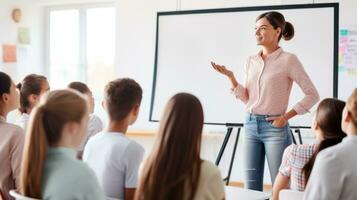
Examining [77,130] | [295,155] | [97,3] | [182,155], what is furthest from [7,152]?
[97,3]

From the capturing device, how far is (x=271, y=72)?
2967 millimetres

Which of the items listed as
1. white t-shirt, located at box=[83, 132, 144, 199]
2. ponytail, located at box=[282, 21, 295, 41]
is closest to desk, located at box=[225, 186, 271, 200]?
white t-shirt, located at box=[83, 132, 144, 199]

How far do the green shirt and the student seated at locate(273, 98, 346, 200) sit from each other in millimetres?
963

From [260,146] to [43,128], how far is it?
1.71 meters

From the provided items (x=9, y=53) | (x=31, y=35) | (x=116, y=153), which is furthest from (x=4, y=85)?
(x=31, y=35)

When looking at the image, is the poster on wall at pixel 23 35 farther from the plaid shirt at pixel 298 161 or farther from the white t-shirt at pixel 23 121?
the plaid shirt at pixel 298 161

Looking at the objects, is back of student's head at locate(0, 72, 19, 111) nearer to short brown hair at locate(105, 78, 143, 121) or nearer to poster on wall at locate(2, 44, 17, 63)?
short brown hair at locate(105, 78, 143, 121)

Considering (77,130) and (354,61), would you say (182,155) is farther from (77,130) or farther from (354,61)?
(354,61)

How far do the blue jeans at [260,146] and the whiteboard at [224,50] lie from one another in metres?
1.18

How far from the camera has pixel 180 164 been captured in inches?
62.5

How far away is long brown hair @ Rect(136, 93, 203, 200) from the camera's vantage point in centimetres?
156

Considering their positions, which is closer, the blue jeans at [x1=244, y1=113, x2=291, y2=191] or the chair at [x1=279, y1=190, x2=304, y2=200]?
the chair at [x1=279, y1=190, x2=304, y2=200]

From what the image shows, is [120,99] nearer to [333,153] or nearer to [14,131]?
[14,131]

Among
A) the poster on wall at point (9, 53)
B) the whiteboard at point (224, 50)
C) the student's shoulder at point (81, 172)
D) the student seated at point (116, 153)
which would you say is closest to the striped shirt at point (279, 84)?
the whiteboard at point (224, 50)
